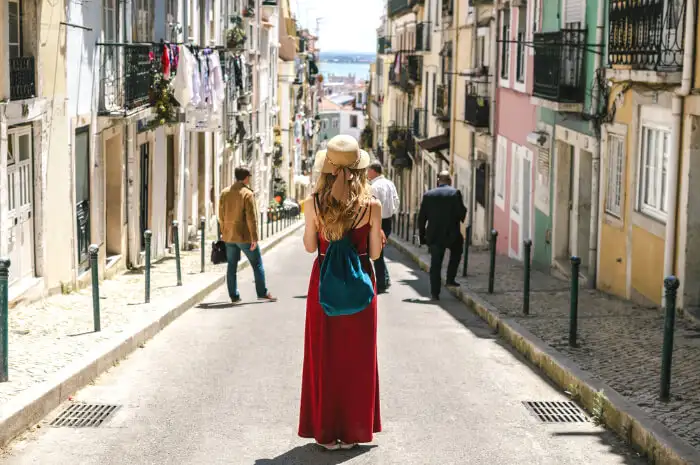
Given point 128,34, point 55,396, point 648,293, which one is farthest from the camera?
point 128,34

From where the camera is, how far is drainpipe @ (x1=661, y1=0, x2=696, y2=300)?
1207cm

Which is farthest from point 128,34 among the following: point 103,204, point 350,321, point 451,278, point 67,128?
point 350,321

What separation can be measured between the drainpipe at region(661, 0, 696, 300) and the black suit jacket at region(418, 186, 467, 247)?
3341 mm

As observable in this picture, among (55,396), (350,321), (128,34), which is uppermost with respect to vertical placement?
(128,34)

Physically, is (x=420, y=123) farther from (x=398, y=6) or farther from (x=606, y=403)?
(x=606, y=403)

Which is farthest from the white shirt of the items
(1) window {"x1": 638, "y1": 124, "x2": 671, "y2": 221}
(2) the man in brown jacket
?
(1) window {"x1": 638, "y1": 124, "x2": 671, "y2": 221}

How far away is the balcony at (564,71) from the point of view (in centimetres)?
1697

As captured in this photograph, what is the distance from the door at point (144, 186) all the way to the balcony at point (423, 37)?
2277cm

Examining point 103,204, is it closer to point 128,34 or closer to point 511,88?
point 128,34

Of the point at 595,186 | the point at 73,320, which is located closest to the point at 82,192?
the point at 73,320

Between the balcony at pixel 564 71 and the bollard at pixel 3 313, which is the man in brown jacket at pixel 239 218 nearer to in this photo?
the balcony at pixel 564 71

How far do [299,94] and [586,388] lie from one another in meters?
74.2

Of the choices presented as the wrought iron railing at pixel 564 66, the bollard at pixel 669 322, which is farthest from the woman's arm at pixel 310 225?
the wrought iron railing at pixel 564 66

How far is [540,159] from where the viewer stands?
20344mm
